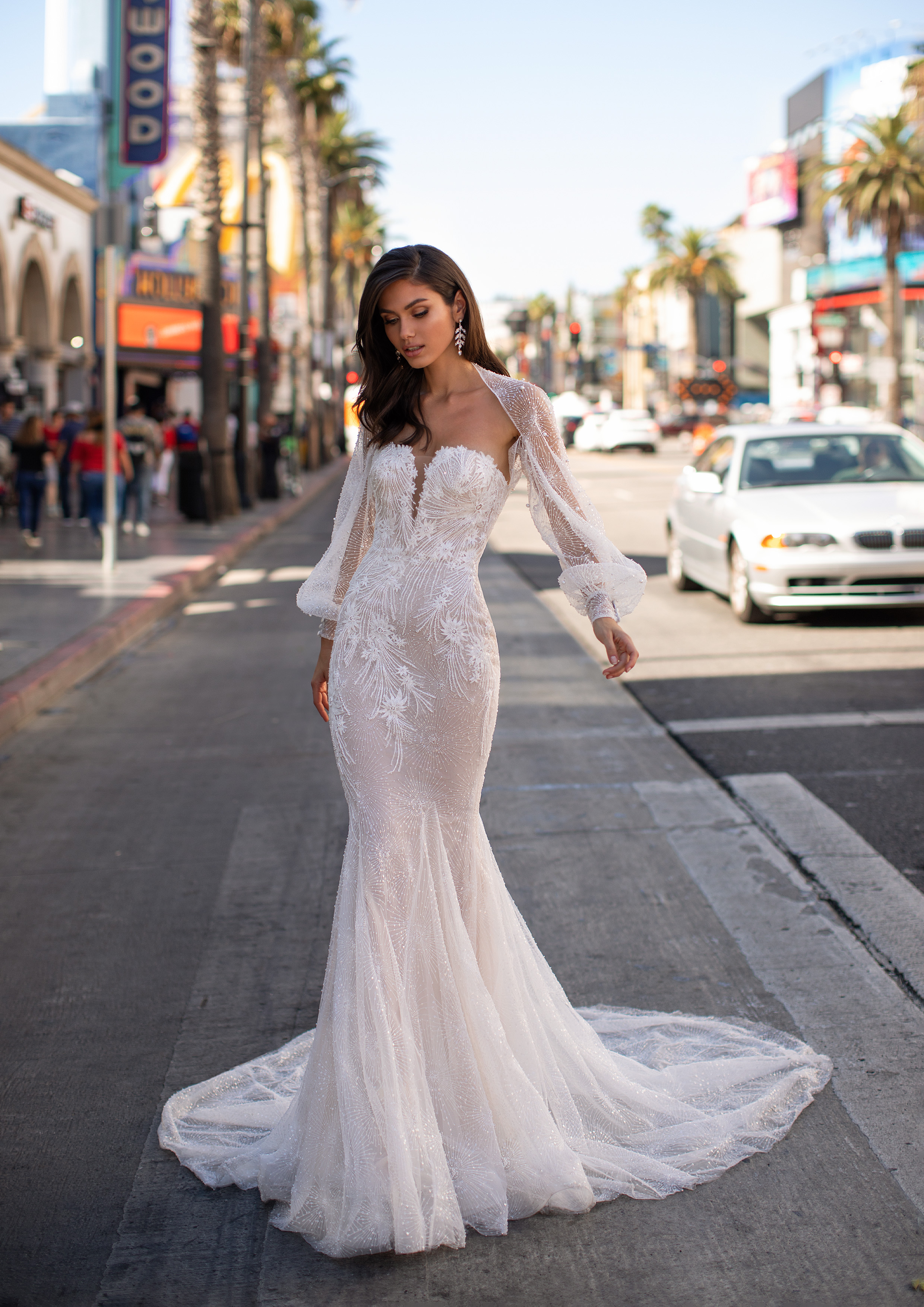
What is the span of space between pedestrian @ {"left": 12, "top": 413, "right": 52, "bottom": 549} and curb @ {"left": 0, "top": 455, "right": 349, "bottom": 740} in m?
2.42

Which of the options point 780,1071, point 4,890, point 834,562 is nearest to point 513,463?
point 780,1071

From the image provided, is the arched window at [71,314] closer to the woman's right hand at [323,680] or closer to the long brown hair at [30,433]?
the long brown hair at [30,433]

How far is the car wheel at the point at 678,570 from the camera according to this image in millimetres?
14234

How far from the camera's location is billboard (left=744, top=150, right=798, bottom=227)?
8988cm

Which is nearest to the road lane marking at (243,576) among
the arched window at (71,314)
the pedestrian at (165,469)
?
the pedestrian at (165,469)

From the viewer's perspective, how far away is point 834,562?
11.3 meters

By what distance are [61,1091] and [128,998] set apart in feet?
2.18

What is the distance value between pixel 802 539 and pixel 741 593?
29.6 inches

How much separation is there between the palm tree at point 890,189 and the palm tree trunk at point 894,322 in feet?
0.08

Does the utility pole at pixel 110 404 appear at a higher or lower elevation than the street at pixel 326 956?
higher

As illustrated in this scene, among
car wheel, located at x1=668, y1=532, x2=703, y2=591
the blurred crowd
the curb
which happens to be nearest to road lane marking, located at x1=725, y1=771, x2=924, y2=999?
the curb

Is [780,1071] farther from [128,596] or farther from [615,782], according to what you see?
[128,596]

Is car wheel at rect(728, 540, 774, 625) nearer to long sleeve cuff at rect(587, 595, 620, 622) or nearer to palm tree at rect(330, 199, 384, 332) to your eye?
long sleeve cuff at rect(587, 595, 620, 622)

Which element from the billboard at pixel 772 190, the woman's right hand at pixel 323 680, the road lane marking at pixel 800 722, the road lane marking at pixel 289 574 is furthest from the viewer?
the billboard at pixel 772 190
